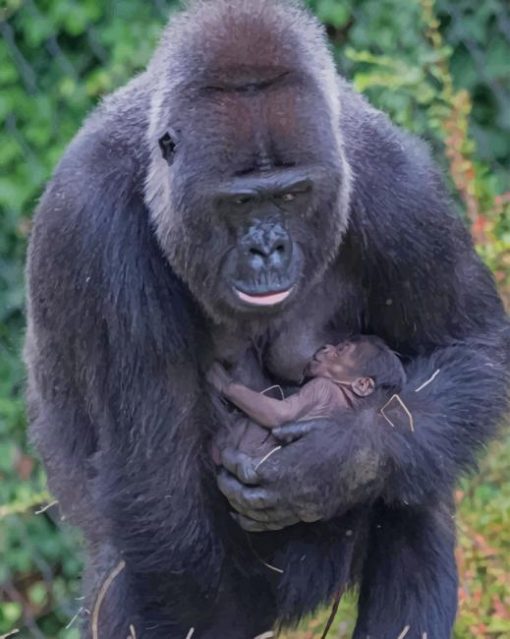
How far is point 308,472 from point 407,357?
1.37 ft

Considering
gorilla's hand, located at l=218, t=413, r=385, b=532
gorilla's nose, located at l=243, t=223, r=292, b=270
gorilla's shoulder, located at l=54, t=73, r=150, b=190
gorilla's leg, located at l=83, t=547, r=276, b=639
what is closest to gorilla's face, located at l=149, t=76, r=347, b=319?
gorilla's nose, located at l=243, t=223, r=292, b=270

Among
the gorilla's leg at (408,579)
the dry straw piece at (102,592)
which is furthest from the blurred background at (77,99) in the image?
the gorilla's leg at (408,579)

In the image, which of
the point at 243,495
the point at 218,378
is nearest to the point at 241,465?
the point at 243,495

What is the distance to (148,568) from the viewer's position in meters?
3.30

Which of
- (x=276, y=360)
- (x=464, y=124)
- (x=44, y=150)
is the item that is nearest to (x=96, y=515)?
(x=276, y=360)

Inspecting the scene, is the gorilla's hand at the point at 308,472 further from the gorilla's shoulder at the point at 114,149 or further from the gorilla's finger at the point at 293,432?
the gorilla's shoulder at the point at 114,149

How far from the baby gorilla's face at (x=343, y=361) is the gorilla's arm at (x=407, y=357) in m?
0.09

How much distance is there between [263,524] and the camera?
10.7 feet

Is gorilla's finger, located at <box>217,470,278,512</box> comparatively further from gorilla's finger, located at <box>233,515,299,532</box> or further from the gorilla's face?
the gorilla's face

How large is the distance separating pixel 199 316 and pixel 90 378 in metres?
0.24

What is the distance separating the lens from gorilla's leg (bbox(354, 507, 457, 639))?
11.1ft

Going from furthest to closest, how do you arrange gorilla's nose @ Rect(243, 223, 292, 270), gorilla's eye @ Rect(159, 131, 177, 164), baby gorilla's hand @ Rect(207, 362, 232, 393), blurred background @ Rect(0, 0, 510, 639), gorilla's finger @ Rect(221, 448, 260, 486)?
blurred background @ Rect(0, 0, 510, 639) → baby gorilla's hand @ Rect(207, 362, 232, 393) → gorilla's finger @ Rect(221, 448, 260, 486) → gorilla's eye @ Rect(159, 131, 177, 164) → gorilla's nose @ Rect(243, 223, 292, 270)

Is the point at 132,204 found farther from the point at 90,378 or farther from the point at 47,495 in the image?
the point at 47,495

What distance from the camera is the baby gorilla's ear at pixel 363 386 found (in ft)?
10.9
